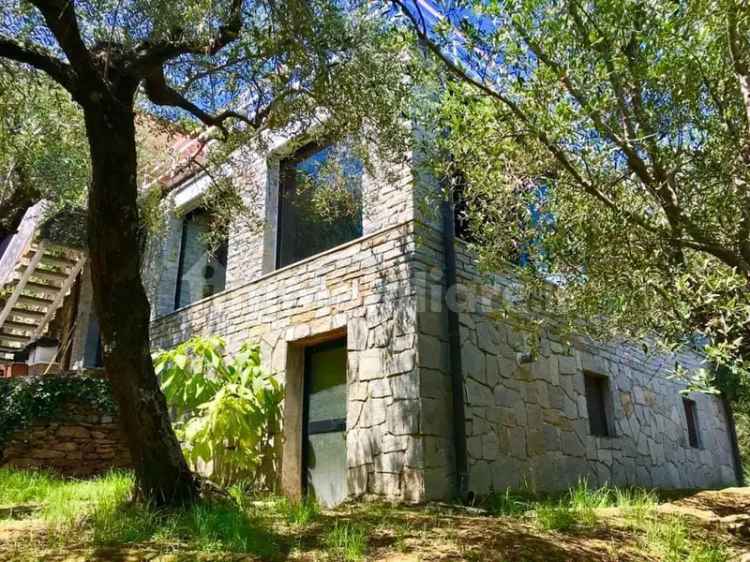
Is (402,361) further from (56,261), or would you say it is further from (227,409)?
(56,261)

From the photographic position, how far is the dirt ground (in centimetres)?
319

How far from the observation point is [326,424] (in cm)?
626

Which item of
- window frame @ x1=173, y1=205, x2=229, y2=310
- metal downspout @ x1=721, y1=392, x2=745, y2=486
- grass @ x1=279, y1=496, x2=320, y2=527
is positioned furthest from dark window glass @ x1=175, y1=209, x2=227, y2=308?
metal downspout @ x1=721, y1=392, x2=745, y2=486

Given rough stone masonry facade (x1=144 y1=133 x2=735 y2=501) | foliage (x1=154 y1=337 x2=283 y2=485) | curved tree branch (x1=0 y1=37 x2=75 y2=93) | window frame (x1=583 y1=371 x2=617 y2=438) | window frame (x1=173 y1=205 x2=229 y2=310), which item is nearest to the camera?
curved tree branch (x1=0 y1=37 x2=75 y2=93)

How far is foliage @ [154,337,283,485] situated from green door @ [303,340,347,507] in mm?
365

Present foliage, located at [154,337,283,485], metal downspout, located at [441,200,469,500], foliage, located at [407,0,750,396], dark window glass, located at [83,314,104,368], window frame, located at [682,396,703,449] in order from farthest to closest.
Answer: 1. dark window glass, located at [83,314,104,368]
2. window frame, located at [682,396,703,449]
3. foliage, located at [154,337,283,485]
4. metal downspout, located at [441,200,469,500]
5. foliage, located at [407,0,750,396]

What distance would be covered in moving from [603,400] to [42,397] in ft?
23.5

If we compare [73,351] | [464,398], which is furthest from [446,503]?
[73,351]

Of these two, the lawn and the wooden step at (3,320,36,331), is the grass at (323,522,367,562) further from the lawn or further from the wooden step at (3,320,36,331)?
the wooden step at (3,320,36,331)

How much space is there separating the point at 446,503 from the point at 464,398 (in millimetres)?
958

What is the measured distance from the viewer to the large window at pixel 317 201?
22.6 feet

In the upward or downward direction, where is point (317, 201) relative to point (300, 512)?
upward

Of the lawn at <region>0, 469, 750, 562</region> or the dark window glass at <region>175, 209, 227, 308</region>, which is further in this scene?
the dark window glass at <region>175, 209, 227, 308</region>

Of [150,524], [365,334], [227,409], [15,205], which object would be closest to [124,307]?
[150,524]
